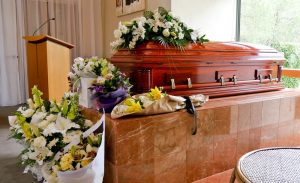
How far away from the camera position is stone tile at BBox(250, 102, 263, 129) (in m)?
1.75

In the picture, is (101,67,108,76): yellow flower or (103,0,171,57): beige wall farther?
(103,0,171,57): beige wall

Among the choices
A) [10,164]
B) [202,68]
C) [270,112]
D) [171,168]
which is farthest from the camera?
[10,164]

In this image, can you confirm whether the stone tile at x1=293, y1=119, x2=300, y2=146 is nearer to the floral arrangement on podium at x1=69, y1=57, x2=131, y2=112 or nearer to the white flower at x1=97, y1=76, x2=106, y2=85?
the floral arrangement on podium at x1=69, y1=57, x2=131, y2=112

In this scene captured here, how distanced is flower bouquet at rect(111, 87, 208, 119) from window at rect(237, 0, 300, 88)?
199 centimetres

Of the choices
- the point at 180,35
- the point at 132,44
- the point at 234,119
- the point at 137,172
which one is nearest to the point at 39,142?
the point at 137,172

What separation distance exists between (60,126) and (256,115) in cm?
128

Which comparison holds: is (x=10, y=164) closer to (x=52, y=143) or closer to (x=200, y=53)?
(x=52, y=143)

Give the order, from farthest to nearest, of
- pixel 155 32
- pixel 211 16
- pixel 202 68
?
1. pixel 211 16
2. pixel 202 68
3. pixel 155 32

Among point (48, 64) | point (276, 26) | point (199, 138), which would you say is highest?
point (276, 26)

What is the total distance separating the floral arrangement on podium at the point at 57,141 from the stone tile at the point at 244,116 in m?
0.91

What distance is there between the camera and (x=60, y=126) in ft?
4.13

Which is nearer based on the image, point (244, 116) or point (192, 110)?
point (192, 110)

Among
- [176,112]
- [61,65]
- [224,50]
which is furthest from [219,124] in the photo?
[61,65]

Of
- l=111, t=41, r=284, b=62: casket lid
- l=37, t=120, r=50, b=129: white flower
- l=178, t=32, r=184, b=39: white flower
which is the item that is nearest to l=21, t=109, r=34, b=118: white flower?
l=37, t=120, r=50, b=129: white flower
